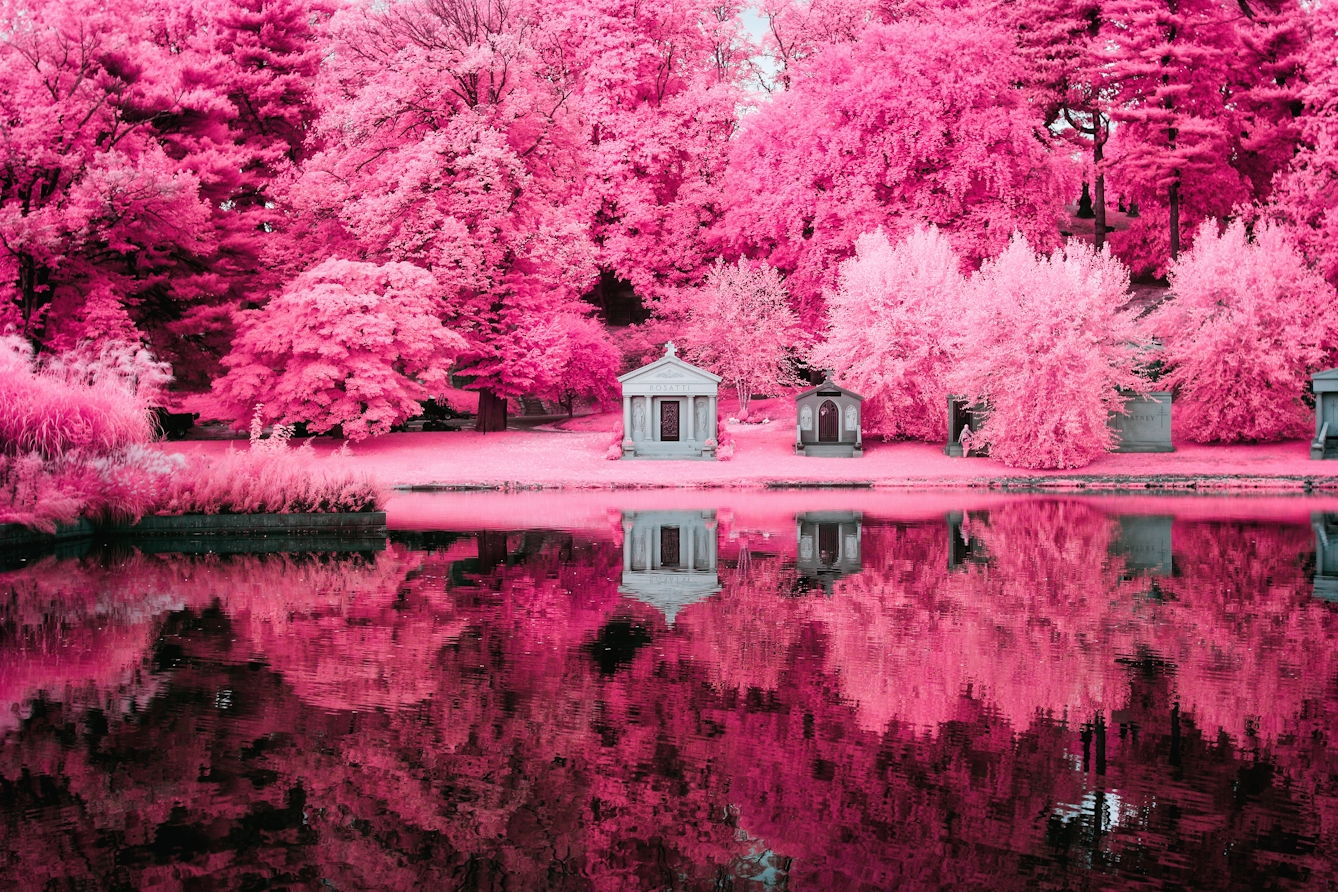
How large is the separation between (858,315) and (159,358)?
24.2 m

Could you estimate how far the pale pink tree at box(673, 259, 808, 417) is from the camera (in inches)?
1772

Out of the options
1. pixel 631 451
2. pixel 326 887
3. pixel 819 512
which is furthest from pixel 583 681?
pixel 631 451

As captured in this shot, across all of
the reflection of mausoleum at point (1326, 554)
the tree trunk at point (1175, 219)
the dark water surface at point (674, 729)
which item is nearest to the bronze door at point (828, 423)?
the reflection of mausoleum at point (1326, 554)

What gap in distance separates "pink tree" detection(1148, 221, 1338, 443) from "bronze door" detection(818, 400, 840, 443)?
10501 millimetres

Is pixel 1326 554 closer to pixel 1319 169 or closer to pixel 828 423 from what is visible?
pixel 828 423

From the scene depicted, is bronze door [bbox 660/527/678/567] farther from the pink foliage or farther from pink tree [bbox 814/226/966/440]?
the pink foliage

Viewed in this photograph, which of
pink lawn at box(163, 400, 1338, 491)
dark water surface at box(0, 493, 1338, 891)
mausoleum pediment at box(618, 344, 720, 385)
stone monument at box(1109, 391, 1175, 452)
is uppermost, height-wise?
mausoleum pediment at box(618, 344, 720, 385)

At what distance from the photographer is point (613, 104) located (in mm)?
47938

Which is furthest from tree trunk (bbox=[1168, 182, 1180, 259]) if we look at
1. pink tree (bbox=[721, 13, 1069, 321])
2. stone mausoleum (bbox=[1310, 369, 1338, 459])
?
stone mausoleum (bbox=[1310, 369, 1338, 459])

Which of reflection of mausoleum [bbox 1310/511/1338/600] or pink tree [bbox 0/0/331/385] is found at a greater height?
pink tree [bbox 0/0/331/385]

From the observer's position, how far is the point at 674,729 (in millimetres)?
7207

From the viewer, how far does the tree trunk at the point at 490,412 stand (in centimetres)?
4328

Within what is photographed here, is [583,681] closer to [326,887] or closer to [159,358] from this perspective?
[326,887]

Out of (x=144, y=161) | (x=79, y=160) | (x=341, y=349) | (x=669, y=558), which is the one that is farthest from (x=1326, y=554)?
(x=79, y=160)
